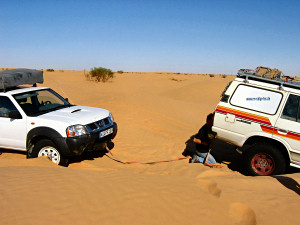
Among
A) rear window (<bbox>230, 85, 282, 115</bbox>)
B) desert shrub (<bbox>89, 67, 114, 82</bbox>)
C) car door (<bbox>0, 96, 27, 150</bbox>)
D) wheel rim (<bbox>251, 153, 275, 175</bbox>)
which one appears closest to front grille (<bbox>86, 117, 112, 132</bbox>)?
car door (<bbox>0, 96, 27, 150</bbox>)

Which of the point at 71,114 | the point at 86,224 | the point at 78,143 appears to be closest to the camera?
the point at 86,224

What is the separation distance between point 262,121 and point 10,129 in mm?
5523

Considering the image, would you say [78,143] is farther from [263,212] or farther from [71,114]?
[263,212]

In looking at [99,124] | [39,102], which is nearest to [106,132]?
[99,124]

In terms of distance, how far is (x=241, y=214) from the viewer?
3164 millimetres

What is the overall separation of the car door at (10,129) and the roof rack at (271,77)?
5.04m

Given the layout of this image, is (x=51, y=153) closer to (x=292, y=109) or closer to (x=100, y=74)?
(x=292, y=109)

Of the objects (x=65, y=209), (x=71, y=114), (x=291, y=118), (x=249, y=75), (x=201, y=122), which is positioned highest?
(x=249, y=75)

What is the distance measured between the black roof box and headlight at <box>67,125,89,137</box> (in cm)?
189

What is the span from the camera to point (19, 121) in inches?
206

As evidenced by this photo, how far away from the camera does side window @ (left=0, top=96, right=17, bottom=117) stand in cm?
545

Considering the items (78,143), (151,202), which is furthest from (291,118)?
(78,143)

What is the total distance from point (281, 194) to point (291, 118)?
183cm

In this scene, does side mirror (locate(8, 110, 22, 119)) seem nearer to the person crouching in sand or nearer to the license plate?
→ the license plate
